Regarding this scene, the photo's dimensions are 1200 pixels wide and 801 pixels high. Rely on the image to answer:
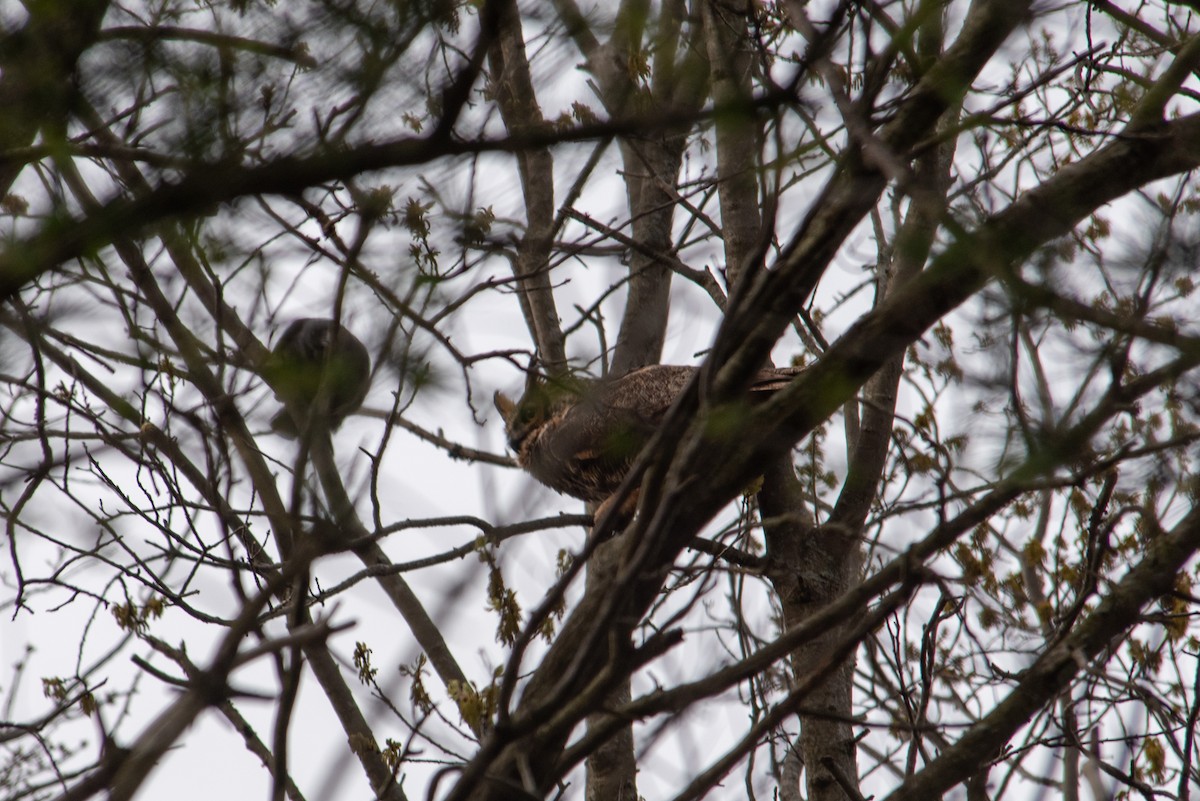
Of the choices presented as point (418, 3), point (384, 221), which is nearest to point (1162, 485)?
point (384, 221)

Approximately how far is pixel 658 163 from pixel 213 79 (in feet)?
12.2

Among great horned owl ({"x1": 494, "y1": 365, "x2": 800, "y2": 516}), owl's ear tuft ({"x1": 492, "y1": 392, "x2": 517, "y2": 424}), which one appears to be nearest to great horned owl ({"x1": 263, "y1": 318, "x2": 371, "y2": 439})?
owl's ear tuft ({"x1": 492, "y1": 392, "x2": 517, "y2": 424})

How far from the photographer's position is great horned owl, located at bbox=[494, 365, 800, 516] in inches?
162

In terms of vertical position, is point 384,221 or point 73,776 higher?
point 384,221

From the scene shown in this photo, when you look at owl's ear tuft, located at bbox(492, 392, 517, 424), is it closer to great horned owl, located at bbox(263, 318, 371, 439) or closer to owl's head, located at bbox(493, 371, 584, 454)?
owl's head, located at bbox(493, 371, 584, 454)

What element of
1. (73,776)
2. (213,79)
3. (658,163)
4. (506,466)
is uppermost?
(658,163)

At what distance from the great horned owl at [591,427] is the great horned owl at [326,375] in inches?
53.3

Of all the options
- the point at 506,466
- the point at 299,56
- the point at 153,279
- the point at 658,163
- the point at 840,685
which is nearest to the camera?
the point at 299,56

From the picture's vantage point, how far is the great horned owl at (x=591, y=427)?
412 cm

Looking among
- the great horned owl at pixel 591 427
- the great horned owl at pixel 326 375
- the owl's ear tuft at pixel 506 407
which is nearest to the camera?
the great horned owl at pixel 326 375

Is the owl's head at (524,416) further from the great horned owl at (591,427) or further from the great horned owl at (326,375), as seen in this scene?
the great horned owl at (326,375)

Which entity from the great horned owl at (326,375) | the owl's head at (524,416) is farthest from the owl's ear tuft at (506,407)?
the great horned owl at (326,375)

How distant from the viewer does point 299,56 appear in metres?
2.00

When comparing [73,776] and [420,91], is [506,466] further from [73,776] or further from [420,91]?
[420,91]
